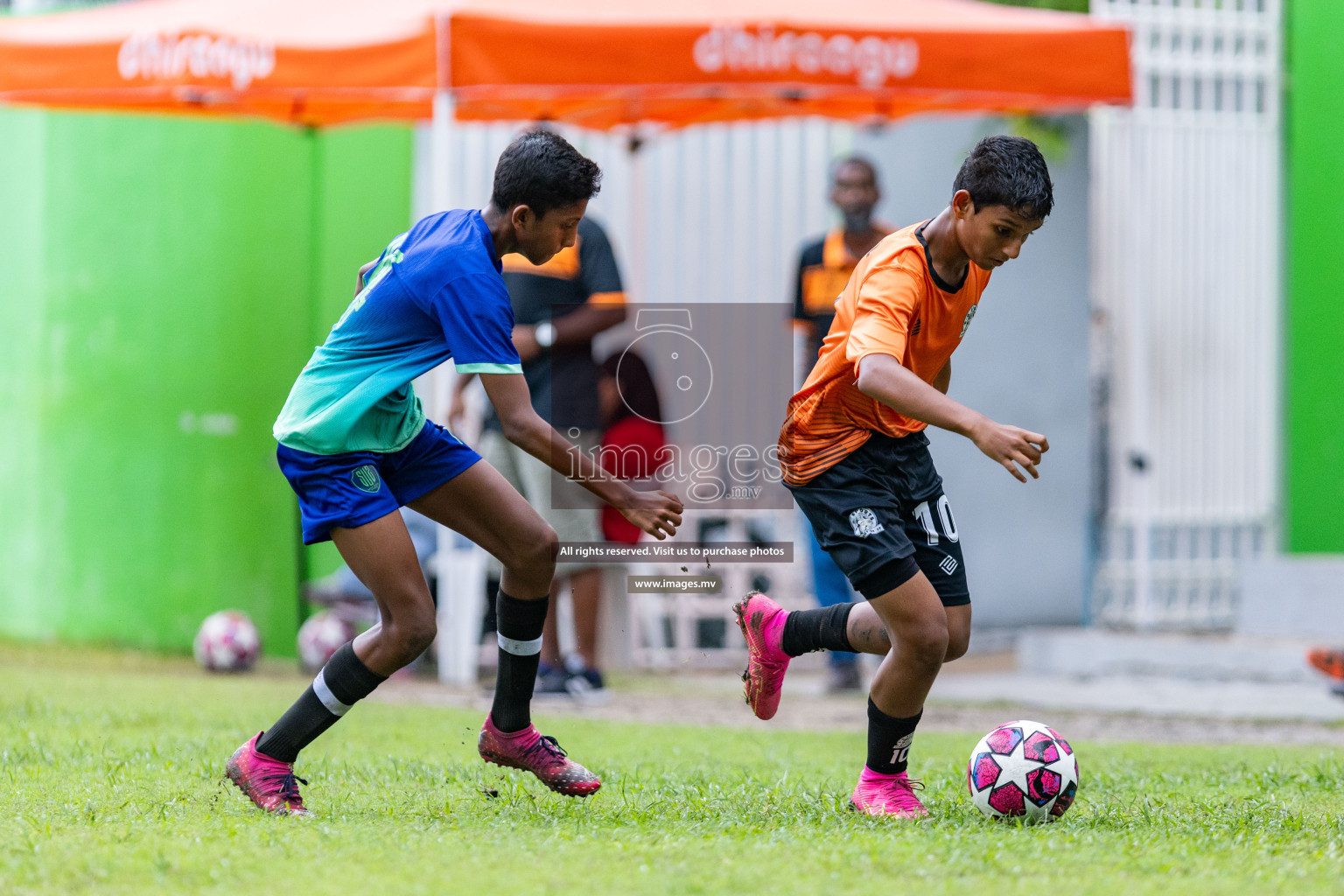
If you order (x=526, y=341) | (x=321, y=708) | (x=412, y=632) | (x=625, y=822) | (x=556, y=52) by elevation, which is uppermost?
(x=556, y=52)

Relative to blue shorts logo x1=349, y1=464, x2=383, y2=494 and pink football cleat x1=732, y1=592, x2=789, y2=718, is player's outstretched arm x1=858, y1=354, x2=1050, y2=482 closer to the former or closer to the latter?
pink football cleat x1=732, y1=592, x2=789, y2=718

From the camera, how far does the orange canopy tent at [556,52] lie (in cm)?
709

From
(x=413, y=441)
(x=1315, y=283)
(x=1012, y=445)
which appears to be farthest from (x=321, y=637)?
(x=1315, y=283)

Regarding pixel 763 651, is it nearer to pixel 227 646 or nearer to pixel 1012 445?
pixel 1012 445

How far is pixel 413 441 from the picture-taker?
420 centimetres

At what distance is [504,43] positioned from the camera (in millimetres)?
7082

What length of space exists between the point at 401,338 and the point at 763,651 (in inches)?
52.8

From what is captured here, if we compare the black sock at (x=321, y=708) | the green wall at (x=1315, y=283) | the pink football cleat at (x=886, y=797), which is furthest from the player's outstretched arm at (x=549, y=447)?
the green wall at (x=1315, y=283)

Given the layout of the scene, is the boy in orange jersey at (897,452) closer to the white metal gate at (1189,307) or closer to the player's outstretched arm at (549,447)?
the player's outstretched arm at (549,447)

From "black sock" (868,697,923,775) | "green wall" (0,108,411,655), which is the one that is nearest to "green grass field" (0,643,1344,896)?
"black sock" (868,697,923,775)

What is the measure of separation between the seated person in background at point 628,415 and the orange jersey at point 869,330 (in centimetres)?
322

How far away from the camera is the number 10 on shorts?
4270mm

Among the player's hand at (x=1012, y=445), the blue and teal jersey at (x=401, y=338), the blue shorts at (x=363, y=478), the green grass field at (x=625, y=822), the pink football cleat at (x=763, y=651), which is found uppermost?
the blue and teal jersey at (x=401, y=338)

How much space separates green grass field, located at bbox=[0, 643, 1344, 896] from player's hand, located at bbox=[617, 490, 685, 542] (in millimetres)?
732
